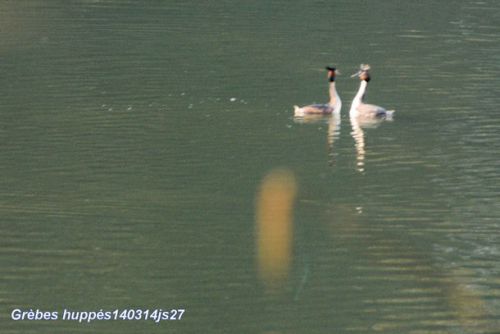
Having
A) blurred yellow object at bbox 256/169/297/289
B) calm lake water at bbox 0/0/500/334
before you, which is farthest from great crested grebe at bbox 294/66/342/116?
blurred yellow object at bbox 256/169/297/289

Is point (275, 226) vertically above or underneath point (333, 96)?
underneath

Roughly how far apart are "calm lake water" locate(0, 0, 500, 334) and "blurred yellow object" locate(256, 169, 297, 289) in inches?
4.9

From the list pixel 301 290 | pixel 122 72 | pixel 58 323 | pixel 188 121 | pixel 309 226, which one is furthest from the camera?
pixel 122 72

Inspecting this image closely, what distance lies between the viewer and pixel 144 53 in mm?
27812

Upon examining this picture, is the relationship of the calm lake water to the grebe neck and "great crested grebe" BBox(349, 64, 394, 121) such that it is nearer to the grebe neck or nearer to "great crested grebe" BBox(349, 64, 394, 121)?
"great crested grebe" BBox(349, 64, 394, 121)

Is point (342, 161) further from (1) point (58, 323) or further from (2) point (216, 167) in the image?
(1) point (58, 323)

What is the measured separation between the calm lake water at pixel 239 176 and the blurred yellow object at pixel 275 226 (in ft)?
0.41

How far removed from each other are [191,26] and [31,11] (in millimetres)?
4553

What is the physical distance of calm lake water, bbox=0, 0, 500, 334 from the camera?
13227 millimetres

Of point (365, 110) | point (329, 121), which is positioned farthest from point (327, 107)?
point (365, 110)

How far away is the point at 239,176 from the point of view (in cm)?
1803

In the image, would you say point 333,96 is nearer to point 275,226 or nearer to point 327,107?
point 327,107

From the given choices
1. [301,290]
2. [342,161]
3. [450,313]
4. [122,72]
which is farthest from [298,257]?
[122,72]

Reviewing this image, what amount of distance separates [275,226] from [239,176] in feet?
8.15
